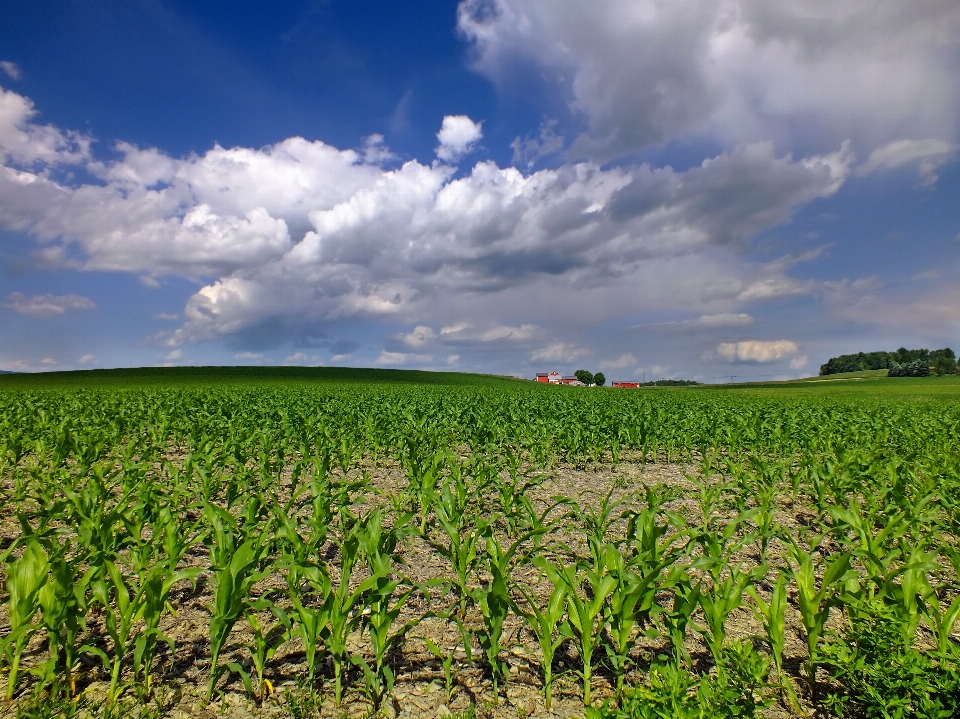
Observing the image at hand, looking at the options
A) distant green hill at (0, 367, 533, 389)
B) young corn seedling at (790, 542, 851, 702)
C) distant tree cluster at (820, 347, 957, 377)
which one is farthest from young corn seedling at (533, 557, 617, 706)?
distant tree cluster at (820, 347, 957, 377)

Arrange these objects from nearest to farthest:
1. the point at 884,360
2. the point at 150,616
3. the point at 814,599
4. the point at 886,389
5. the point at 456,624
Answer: the point at 150,616, the point at 814,599, the point at 456,624, the point at 886,389, the point at 884,360

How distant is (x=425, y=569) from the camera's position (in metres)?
5.89

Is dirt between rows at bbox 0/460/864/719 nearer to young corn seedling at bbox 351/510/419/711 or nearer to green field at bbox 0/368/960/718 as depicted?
green field at bbox 0/368/960/718

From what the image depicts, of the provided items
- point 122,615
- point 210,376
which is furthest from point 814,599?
point 210,376

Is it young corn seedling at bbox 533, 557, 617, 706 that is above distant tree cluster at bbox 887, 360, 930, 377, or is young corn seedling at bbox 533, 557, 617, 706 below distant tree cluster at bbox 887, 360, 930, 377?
below

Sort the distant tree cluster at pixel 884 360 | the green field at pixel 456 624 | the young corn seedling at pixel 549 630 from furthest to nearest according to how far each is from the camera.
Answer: the distant tree cluster at pixel 884 360, the young corn seedling at pixel 549 630, the green field at pixel 456 624

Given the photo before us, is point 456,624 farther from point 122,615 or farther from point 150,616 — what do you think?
point 122,615

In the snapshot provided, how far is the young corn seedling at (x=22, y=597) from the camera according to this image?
11.1ft

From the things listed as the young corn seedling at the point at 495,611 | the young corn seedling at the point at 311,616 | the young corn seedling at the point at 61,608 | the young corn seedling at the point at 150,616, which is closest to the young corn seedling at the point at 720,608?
the young corn seedling at the point at 495,611

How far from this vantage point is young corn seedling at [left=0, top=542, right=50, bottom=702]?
3.38 metres

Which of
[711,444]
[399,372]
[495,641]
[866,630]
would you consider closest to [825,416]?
[711,444]

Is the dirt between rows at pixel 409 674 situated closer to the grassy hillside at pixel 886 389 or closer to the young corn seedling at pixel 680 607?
the young corn seedling at pixel 680 607

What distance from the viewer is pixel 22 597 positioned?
356 centimetres

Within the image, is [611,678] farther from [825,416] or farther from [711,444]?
[825,416]
